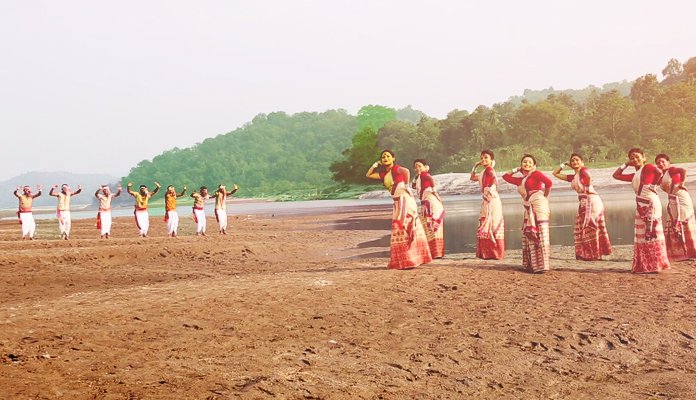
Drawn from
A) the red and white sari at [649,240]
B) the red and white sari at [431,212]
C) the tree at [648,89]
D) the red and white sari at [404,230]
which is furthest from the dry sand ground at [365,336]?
the tree at [648,89]

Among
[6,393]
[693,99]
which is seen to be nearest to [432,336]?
[6,393]

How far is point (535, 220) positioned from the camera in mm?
13203

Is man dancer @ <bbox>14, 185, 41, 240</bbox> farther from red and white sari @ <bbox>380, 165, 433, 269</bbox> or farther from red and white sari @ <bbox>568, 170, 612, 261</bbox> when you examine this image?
red and white sari @ <bbox>568, 170, 612, 261</bbox>

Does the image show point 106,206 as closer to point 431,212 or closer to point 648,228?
point 431,212

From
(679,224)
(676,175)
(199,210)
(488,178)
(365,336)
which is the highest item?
(488,178)

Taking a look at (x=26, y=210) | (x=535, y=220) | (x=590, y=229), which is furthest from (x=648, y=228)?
(x=26, y=210)

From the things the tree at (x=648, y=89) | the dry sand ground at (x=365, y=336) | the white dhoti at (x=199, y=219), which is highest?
the tree at (x=648, y=89)

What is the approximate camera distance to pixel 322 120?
612ft

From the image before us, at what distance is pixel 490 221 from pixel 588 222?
2296mm

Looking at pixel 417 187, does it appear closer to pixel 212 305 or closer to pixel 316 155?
pixel 212 305

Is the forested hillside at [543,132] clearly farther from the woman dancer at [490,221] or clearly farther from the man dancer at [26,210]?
the woman dancer at [490,221]

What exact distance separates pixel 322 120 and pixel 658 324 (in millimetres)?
179697

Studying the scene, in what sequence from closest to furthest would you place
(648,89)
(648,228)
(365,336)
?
(365,336) < (648,228) < (648,89)

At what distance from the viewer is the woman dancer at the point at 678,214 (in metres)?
14.6
